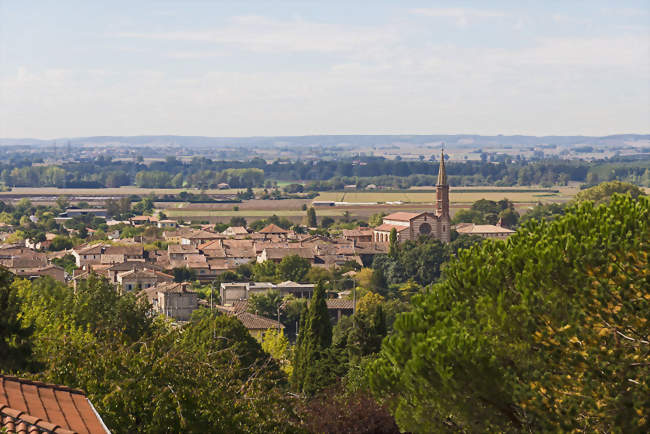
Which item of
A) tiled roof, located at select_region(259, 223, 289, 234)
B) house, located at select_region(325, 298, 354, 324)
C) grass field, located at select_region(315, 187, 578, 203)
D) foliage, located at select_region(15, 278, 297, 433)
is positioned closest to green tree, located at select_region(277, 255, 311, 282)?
house, located at select_region(325, 298, 354, 324)

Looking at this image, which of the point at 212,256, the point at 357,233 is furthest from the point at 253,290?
the point at 357,233

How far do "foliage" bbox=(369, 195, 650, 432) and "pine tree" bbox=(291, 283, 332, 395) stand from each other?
11712mm

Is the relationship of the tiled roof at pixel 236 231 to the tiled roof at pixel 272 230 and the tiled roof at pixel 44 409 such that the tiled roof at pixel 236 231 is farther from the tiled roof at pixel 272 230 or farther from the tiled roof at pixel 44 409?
the tiled roof at pixel 44 409

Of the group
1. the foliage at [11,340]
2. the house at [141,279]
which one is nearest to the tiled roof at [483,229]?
the house at [141,279]

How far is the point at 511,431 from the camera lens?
47.1ft

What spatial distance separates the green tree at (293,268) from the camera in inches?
2749

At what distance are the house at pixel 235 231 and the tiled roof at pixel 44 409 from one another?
87977 millimetres

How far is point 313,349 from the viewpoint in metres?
30.5

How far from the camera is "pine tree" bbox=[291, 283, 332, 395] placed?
1098 inches

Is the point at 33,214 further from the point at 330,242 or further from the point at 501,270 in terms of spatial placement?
the point at 501,270

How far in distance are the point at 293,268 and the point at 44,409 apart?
59.3 meters

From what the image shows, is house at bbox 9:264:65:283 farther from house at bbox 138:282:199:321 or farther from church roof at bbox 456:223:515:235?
church roof at bbox 456:223:515:235

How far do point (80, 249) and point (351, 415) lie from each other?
65503 mm

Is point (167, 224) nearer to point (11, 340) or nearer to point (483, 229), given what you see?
point (483, 229)
